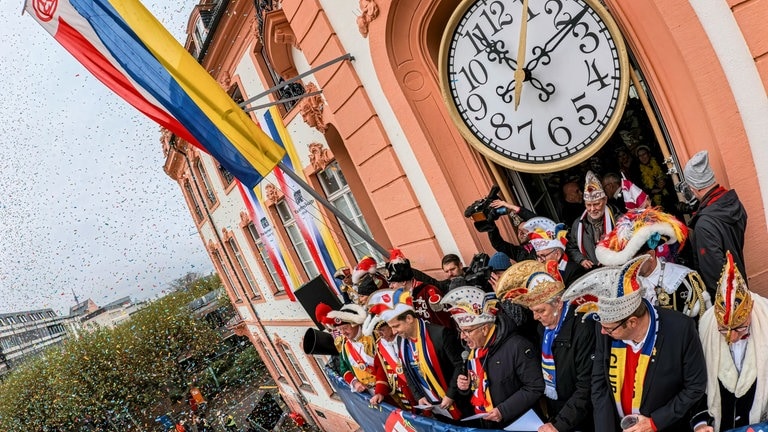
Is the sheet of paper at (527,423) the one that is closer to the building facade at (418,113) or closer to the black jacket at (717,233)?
the black jacket at (717,233)

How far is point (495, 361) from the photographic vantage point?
3.27 m

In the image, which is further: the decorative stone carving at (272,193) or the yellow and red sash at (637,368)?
the decorative stone carving at (272,193)

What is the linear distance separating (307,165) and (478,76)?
508 centimetres

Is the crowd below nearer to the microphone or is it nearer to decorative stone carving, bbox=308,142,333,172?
the microphone

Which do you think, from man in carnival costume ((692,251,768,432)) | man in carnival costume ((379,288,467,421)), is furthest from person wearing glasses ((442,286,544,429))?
man in carnival costume ((692,251,768,432))

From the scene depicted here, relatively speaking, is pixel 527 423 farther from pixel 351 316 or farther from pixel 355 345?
pixel 355 345

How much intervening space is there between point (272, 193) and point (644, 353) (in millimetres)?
9829

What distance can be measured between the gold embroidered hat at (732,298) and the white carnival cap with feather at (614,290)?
0.35 metres

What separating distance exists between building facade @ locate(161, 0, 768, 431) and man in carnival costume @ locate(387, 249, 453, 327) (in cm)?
100

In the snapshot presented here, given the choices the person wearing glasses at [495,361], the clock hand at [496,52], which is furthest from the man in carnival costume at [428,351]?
the clock hand at [496,52]

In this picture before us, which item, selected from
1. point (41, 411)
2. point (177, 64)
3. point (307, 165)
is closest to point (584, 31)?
point (177, 64)

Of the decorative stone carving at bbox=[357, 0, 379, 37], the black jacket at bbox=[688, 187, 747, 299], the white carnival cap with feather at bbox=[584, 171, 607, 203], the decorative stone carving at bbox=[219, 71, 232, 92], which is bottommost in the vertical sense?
the black jacket at bbox=[688, 187, 747, 299]

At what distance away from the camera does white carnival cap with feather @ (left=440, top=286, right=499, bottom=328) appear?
3281 millimetres

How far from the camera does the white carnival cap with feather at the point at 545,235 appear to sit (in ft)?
12.5
